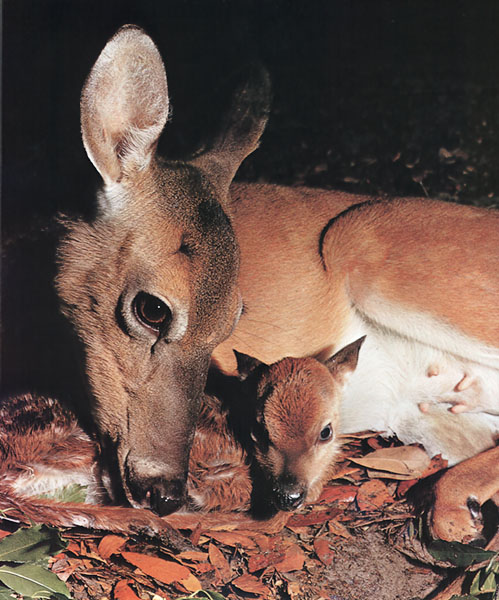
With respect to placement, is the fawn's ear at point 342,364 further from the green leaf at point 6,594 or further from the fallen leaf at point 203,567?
the green leaf at point 6,594

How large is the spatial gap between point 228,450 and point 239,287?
0.58 metres

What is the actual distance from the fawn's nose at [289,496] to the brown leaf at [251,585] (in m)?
0.28

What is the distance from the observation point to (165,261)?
7.98 ft

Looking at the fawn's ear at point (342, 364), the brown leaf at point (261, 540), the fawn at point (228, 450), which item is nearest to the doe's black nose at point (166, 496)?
the fawn at point (228, 450)

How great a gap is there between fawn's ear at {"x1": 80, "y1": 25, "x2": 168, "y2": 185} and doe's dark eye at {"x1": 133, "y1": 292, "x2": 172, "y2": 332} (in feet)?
1.31

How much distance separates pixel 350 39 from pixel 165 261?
113cm

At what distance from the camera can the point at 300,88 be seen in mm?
2744

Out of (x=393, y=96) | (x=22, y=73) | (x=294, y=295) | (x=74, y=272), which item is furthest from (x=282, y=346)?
(x=22, y=73)

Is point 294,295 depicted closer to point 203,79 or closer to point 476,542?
point 203,79

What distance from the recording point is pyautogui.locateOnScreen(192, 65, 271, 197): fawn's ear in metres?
2.71

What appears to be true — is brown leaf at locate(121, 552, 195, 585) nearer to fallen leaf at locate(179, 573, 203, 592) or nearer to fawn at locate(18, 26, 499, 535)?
fallen leaf at locate(179, 573, 203, 592)

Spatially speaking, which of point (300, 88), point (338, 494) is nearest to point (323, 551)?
point (338, 494)

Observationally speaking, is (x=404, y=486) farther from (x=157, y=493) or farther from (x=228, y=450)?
(x=157, y=493)

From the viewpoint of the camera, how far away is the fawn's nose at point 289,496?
2523 mm
